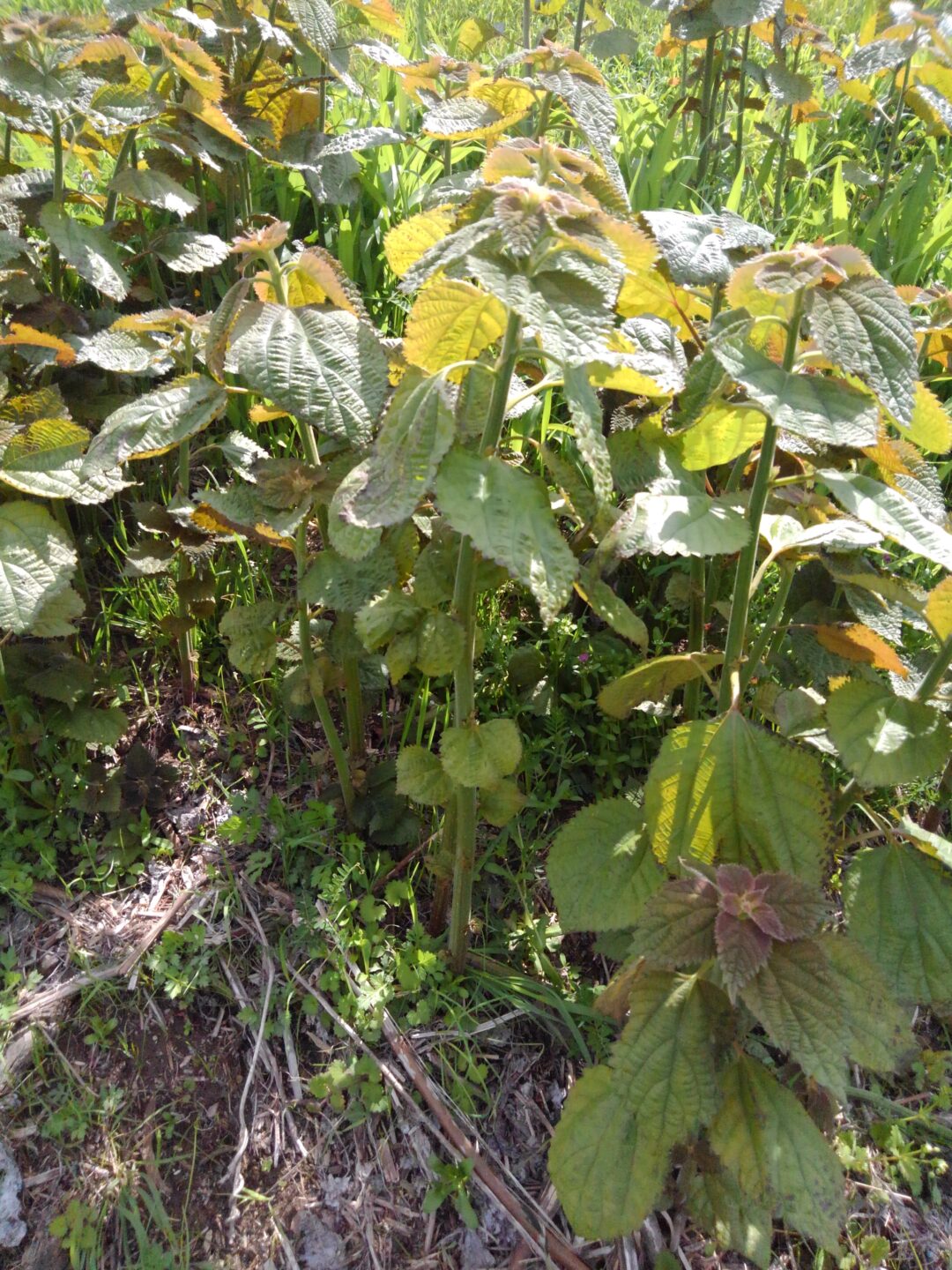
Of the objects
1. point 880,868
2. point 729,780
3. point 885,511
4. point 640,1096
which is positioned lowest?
point 640,1096

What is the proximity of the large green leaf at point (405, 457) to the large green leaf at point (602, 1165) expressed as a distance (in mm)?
867

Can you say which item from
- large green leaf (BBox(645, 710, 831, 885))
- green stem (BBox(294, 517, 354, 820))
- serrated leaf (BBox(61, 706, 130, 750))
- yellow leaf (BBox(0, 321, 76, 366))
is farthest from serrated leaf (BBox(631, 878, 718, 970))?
yellow leaf (BBox(0, 321, 76, 366))

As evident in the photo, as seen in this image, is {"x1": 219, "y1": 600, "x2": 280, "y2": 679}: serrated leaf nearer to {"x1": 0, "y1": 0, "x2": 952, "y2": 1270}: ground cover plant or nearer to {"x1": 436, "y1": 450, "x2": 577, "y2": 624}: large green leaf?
{"x1": 0, "y1": 0, "x2": 952, "y2": 1270}: ground cover plant

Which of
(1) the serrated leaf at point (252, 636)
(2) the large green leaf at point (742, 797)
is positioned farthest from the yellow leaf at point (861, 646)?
(1) the serrated leaf at point (252, 636)

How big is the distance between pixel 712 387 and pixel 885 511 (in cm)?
29

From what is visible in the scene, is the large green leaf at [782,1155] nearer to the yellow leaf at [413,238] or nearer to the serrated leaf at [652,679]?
the serrated leaf at [652,679]

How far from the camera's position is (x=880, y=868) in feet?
4.99

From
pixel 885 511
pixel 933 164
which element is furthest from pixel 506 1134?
pixel 933 164

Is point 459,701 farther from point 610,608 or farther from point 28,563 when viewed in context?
point 28,563

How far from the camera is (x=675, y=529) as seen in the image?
49.5 inches

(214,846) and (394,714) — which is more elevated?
(394,714)

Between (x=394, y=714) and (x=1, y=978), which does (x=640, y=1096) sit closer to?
(x=394, y=714)

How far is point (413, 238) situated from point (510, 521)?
1.60 feet

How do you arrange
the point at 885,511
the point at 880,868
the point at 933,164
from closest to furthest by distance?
the point at 885,511
the point at 880,868
the point at 933,164
